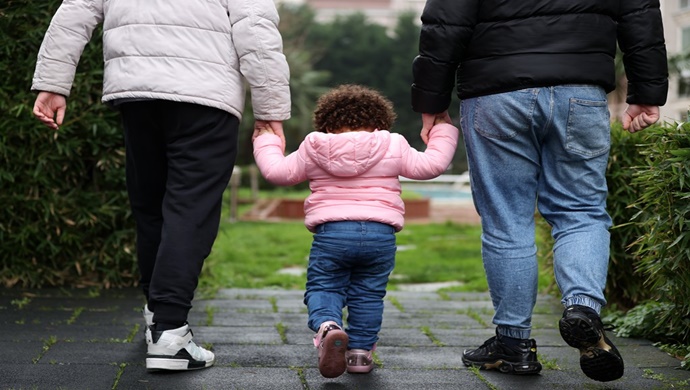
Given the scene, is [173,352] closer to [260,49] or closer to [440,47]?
[260,49]

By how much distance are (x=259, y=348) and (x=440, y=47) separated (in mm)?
1411

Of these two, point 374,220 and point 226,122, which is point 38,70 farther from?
point 374,220

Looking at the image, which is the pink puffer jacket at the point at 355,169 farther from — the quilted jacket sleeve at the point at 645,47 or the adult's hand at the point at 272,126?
the quilted jacket sleeve at the point at 645,47

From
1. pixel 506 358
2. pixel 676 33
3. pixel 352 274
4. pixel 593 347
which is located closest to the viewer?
pixel 593 347

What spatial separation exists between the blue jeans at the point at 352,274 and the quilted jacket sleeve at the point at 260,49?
1.71 ft

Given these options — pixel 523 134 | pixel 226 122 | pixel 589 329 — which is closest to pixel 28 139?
pixel 226 122

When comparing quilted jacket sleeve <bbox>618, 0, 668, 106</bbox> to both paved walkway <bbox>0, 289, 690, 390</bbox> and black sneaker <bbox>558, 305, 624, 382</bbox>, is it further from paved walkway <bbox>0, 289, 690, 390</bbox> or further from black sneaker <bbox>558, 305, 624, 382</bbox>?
paved walkway <bbox>0, 289, 690, 390</bbox>

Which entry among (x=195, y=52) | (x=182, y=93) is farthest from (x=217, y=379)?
(x=195, y=52)

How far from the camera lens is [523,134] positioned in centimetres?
313

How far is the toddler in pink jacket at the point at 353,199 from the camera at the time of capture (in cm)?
316

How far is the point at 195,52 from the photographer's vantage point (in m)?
3.12

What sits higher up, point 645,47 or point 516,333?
point 645,47

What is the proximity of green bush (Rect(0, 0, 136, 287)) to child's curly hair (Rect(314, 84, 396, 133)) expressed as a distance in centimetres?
206

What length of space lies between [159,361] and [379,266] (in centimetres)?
85
